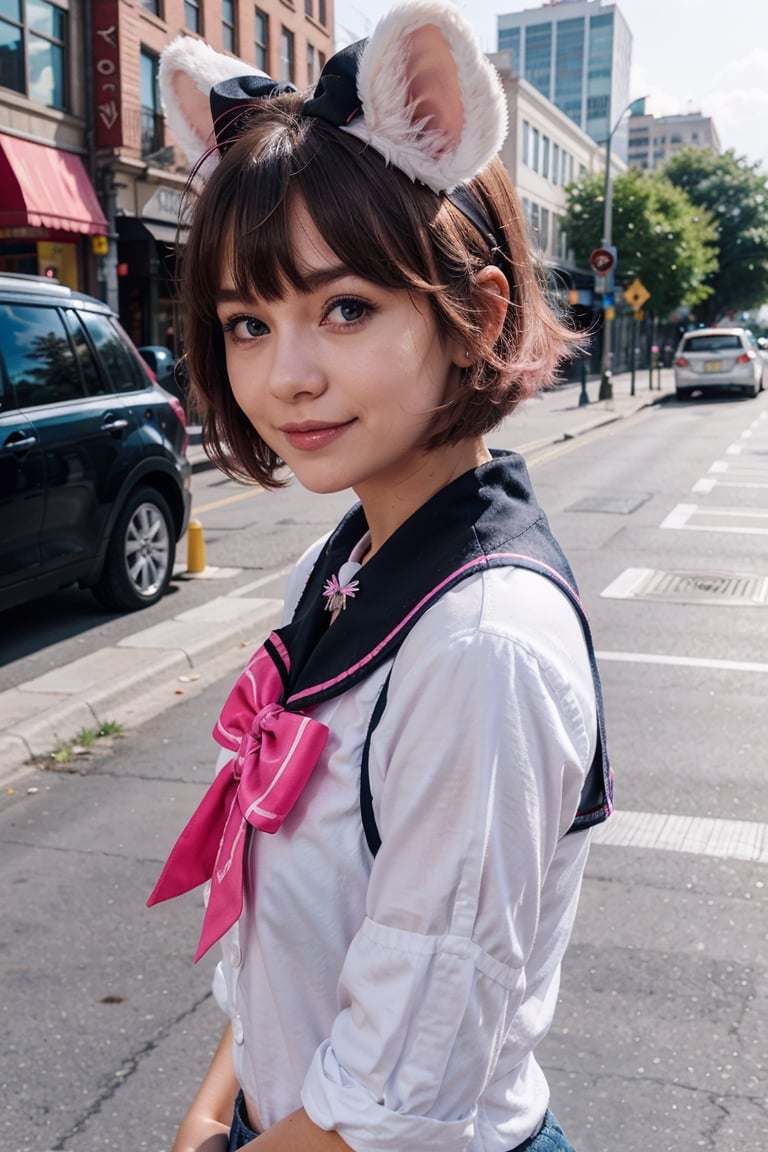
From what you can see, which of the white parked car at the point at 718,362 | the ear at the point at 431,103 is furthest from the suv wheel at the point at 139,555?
the white parked car at the point at 718,362

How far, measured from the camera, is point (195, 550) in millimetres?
9414

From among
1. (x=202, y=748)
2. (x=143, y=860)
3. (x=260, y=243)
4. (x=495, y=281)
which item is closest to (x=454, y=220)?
(x=495, y=281)

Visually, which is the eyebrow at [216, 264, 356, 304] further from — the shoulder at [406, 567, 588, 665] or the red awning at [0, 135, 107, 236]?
the red awning at [0, 135, 107, 236]

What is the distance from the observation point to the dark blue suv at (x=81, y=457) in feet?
22.8

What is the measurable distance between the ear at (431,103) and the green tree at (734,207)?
72.0m

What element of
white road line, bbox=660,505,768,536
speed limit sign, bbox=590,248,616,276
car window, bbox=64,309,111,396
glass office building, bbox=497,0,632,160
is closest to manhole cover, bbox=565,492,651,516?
white road line, bbox=660,505,768,536

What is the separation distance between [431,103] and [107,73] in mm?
23388

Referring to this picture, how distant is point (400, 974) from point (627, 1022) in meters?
2.32

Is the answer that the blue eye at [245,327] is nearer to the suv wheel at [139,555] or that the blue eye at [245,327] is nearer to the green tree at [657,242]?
the suv wheel at [139,555]

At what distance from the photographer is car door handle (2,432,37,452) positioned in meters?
6.77

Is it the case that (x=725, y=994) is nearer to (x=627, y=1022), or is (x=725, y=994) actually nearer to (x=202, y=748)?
(x=627, y=1022)

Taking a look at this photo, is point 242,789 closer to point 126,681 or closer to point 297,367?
point 297,367

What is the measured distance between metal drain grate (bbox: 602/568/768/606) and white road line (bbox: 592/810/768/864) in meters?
4.08

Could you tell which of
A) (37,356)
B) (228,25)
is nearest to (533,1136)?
(37,356)
